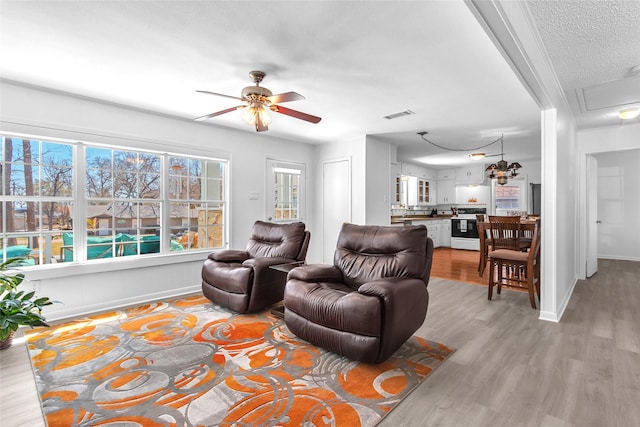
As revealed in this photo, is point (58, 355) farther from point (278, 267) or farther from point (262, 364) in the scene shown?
point (278, 267)

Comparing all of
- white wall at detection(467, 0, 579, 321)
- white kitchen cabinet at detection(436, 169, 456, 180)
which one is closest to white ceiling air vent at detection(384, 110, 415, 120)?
white wall at detection(467, 0, 579, 321)

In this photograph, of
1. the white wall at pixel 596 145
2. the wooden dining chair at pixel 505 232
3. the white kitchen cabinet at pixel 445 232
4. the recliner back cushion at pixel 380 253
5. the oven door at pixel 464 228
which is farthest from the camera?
the white kitchen cabinet at pixel 445 232

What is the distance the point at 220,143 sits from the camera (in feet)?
15.3

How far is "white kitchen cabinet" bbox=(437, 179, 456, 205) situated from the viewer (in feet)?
30.5

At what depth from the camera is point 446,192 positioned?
942 centimetres

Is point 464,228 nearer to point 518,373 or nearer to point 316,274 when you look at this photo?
point 518,373

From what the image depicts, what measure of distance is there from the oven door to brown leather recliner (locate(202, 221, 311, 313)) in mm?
5990

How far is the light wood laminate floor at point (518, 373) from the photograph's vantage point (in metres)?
1.64

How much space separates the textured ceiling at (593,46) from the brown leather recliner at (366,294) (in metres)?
1.71

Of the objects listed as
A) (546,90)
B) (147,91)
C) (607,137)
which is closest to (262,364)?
(147,91)

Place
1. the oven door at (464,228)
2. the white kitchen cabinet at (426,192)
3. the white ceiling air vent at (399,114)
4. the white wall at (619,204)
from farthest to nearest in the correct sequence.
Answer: the white kitchen cabinet at (426,192)
the oven door at (464,228)
the white wall at (619,204)
the white ceiling air vent at (399,114)

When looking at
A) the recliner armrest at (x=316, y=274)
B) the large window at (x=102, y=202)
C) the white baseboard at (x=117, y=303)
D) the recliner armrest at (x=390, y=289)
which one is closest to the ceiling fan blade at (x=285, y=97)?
the recliner armrest at (x=316, y=274)

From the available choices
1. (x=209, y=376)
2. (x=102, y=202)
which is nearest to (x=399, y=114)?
(x=209, y=376)

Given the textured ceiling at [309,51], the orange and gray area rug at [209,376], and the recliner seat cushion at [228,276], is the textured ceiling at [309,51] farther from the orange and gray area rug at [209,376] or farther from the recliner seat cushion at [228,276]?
the orange and gray area rug at [209,376]
